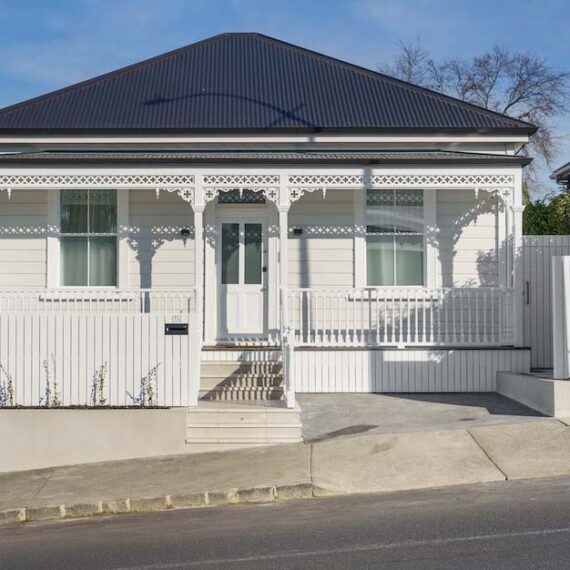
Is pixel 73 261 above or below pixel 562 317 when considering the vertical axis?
above

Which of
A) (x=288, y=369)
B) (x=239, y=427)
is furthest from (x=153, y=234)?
(x=239, y=427)

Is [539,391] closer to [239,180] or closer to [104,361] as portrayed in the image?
[239,180]

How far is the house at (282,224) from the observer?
47.0 ft

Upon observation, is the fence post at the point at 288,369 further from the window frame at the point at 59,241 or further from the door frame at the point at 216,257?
the window frame at the point at 59,241

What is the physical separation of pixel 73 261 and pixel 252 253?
3.13 meters

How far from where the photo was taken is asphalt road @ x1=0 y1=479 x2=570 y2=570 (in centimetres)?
679

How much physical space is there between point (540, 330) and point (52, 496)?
8.97 meters

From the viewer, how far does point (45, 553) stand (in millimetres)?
7559

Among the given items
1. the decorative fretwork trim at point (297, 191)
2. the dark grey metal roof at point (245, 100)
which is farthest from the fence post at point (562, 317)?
the dark grey metal roof at point (245, 100)

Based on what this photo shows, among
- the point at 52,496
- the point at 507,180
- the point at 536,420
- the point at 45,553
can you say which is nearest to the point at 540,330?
the point at 507,180

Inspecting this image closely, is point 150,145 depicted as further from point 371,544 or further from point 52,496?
point 371,544

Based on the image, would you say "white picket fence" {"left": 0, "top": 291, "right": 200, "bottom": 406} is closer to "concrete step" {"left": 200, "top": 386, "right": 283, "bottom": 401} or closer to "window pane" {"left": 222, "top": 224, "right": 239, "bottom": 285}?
"concrete step" {"left": 200, "top": 386, "right": 283, "bottom": 401}

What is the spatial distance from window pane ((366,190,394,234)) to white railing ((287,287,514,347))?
1.19 meters

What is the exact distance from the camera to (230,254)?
15.8m
